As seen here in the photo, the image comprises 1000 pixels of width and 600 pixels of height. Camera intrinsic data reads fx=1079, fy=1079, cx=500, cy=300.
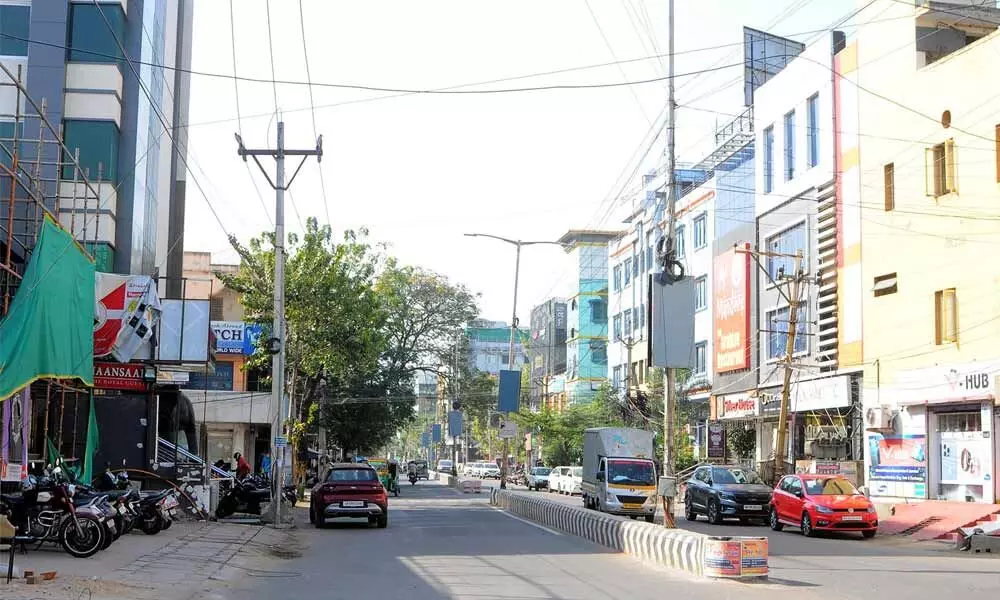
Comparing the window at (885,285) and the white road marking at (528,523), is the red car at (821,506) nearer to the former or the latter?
the white road marking at (528,523)

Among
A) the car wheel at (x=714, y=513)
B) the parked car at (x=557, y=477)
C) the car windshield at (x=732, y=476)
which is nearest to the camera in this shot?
the car wheel at (x=714, y=513)

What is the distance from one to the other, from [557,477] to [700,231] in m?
15.6

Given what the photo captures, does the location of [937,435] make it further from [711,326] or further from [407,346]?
[407,346]

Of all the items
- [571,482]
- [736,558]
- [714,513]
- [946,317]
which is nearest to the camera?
[736,558]

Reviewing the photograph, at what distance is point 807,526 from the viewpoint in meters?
26.9

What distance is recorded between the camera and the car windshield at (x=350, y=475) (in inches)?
1085

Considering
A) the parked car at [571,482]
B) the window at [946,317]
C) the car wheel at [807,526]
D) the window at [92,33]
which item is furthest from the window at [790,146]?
the window at [92,33]

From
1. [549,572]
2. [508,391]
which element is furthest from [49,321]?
[508,391]

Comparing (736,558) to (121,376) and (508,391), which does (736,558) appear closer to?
(121,376)

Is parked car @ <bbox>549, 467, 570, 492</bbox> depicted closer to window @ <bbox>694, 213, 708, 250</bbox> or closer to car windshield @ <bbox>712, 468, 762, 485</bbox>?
window @ <bbox>694, 213, 708, 250</bbox>

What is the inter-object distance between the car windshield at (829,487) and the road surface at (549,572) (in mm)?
2136

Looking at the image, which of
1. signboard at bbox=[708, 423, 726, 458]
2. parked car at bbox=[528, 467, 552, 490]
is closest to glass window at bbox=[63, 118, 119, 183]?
signboard at bbox=[708, 423, 726, 458]

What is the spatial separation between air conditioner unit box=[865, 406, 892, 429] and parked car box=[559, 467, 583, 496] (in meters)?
22.5

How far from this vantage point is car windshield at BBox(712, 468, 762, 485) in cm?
3206
